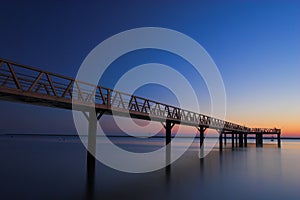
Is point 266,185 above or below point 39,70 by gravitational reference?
below

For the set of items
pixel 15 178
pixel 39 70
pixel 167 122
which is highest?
pixel 39 70

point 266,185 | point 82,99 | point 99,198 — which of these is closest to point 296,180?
point 266,185

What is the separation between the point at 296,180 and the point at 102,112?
56.8ft

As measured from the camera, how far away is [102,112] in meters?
18.2

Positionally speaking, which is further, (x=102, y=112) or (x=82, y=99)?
(x=102, y=112)

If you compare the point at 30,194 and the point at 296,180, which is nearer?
the point at 30,194

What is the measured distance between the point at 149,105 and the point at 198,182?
7612 mm

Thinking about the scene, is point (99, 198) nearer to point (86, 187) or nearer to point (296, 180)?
point (86, 187)

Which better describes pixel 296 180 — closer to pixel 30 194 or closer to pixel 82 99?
pixel 82 99

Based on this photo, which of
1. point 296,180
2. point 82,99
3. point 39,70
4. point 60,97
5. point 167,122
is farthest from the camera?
point 167,122

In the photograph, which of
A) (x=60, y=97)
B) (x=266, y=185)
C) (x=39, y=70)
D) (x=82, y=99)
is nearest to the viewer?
(x=39, y=70)

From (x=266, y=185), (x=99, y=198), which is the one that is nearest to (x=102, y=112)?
(x=99, y=198)

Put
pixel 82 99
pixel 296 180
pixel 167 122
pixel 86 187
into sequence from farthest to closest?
pixel 167 122
pixel 296 180
pixel 86 187
pixel 82 99

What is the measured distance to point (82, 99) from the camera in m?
15.6
